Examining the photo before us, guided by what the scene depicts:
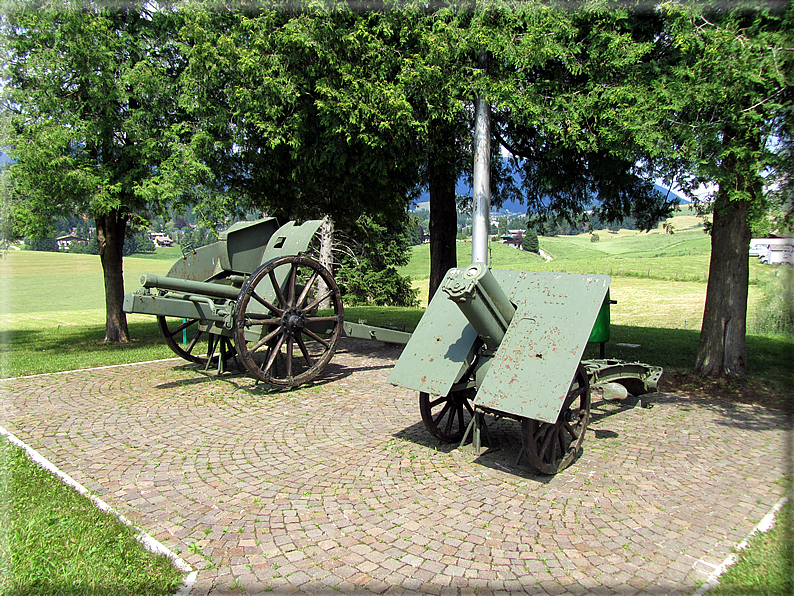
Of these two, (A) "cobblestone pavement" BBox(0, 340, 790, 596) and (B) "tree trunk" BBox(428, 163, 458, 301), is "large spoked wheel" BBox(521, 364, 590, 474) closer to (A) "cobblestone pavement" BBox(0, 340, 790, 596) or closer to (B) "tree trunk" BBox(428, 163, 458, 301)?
(A) "cobblestone pavement" BBox(0, 340, 790, 596)

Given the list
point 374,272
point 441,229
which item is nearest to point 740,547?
point 441,229

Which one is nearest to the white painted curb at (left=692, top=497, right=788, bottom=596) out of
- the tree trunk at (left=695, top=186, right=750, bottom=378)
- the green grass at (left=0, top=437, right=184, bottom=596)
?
the green grass at (left=0, top=437, right=184, bottom=596)

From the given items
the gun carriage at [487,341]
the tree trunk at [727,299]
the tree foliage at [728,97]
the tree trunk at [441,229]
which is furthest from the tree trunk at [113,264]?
the tree trunk at [727,299]

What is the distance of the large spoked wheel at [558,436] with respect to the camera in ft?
15.2

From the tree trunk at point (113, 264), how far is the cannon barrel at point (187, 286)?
203 inches

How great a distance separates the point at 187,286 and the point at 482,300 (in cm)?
421

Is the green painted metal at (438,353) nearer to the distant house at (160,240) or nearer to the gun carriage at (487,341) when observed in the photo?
the gun carriage at (487,341)

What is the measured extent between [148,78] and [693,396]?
10.3 meters

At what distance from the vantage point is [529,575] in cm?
340

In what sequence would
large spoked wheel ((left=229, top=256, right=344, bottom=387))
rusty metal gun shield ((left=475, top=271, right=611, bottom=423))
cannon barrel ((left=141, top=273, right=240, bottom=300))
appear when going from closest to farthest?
rusty metal gun shield ((left=475, top=271, right=611, bottom=423))
cannon barrel ((left=141, top=273, right=240, bottom=300))
large spoked wheel ((left=229, top=256, right=344, bottom=387))

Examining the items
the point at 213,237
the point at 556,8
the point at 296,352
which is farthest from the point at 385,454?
the point at 213,237

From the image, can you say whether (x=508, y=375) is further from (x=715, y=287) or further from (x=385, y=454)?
(x=715, y=287)

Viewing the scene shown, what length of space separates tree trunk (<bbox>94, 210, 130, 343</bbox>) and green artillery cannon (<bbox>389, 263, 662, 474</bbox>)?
28.6ft

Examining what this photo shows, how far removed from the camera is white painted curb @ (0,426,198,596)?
11.1ft
